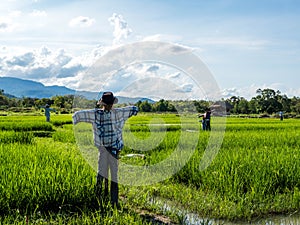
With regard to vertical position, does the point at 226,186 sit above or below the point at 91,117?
below

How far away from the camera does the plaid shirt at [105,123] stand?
351 cm

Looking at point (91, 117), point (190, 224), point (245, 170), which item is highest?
point (91, 117)

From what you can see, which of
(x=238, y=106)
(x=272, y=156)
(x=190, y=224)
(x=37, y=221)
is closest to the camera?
(x=37, y=221)

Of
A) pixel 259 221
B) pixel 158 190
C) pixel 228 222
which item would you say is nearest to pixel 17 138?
pixel 158 190

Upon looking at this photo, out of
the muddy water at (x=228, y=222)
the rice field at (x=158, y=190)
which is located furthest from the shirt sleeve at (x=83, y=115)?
the muddy water at (x=228, y=222)

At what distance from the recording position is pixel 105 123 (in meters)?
3.52

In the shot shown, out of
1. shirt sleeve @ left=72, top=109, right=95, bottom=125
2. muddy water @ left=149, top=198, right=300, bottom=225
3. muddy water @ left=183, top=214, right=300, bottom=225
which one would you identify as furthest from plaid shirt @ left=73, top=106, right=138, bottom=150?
muddy water @ left=183, top=214, right=300, bottom=225

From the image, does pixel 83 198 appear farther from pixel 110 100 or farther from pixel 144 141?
pixel 144 141

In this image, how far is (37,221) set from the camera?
3.03m

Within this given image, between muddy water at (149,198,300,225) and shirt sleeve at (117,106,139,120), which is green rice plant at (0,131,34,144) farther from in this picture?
muddy water at (149,198,300,225)

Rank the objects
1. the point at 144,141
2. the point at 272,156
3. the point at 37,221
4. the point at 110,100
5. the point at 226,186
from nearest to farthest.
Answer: the point at 37,221
the point at 110,100
the point at 226,186
the point at 272,156
the point at 144,141

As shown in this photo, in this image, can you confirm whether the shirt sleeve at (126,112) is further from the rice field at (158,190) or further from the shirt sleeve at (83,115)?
the rice field at (158,190)

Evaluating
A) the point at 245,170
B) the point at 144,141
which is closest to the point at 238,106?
the point at 144,141

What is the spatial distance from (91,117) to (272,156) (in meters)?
2.85
